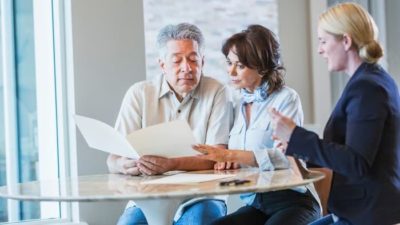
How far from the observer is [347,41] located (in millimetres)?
1507

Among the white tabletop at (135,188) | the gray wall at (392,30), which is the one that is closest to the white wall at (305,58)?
the gray wall at (392,30)

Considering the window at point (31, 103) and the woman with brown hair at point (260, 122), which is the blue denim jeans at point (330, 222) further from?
the window at point (31, 103)

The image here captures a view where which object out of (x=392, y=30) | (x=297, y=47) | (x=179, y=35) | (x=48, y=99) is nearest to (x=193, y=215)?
(x=179, y=35)

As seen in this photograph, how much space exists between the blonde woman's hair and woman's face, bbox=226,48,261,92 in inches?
20.3

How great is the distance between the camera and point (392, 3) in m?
3.00

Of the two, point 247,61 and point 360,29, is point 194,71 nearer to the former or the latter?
point 247,61

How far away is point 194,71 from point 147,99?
217 mm

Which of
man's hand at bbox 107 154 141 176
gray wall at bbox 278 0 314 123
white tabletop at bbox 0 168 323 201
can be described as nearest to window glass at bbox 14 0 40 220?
man's hand at bbox 107 154 141 176

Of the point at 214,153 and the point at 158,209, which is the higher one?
the point at 214,153

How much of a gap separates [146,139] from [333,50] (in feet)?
2.12

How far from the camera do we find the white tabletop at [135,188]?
1292 millimetres

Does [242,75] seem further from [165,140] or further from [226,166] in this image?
[165,140]

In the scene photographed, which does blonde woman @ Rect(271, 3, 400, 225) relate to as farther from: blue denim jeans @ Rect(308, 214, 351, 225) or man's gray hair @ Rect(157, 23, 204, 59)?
man's gray hair @ Rect(157, 23, 204, 59)

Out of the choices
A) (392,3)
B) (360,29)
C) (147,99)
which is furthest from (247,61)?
(392,3)
